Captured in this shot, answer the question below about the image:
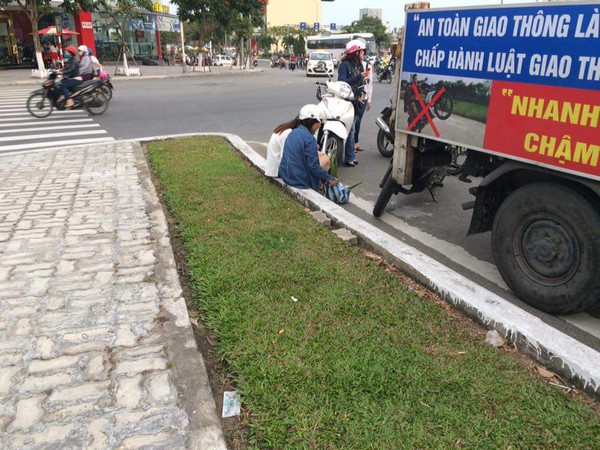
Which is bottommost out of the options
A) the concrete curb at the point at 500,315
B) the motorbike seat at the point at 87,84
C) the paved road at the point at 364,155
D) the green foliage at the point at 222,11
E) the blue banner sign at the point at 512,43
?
the paved road at the point at 364,155

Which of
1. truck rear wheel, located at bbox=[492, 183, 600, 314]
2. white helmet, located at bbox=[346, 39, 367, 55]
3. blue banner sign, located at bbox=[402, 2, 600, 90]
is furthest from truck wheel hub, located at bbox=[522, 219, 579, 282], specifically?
white helmet, located at bbox=[346, 39, 367, 55]

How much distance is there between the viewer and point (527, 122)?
3.34 m

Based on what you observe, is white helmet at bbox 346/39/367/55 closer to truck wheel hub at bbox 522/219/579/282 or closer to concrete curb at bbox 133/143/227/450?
concrete curb at bbox 133/143/227/450

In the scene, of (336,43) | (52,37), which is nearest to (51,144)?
(52,37)

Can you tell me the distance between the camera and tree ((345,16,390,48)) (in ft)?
319

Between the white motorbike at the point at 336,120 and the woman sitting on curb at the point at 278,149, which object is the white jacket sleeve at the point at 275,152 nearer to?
the woman sitting on curb at the point at 278,149

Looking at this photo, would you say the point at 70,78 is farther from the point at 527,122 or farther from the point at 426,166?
the point at 527,122

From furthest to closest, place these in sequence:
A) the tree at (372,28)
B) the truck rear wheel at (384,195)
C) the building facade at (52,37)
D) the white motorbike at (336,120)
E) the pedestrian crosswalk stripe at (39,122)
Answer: the tree at (372,28)
the building facade at (52,37)
the pedestrian crosswalk stripe at (39,122)
the white motorbike at (336,120)
the truck rear wheel at (384,195)

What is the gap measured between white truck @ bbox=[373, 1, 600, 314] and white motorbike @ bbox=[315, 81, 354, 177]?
2.57m

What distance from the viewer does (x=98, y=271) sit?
12.9 feet

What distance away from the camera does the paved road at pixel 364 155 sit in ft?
14.0

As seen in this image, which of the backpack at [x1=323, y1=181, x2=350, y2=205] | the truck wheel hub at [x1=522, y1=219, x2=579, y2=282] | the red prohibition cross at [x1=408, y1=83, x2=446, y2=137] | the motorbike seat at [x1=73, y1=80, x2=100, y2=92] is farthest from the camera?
the motorbike seat at [x1=73, y1=80, x2=100, y2=92]

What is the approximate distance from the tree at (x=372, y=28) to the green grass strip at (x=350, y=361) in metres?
100

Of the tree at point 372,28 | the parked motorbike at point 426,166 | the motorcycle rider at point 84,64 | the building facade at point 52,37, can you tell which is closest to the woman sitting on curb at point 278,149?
the parked motorbike at point 426,166
